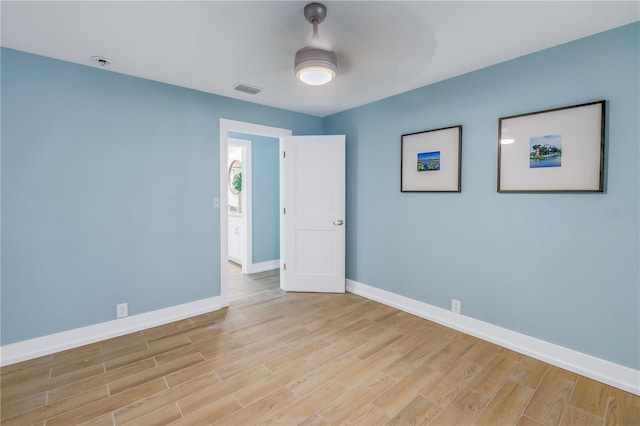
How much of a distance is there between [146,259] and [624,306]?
3.94 m

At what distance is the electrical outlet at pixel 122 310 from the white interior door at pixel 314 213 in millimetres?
1839

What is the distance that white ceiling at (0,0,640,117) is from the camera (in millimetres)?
1858

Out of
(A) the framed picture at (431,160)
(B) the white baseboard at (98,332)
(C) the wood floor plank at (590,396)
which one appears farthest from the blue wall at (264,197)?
(C) the wood floor plank at (590,396)

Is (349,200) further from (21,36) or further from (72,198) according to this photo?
(21,36)

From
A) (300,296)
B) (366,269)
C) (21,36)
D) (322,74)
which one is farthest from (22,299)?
(366,269)

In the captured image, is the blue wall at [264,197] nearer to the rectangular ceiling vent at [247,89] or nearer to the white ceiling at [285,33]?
the rectangular ceiling vent at [247,89]

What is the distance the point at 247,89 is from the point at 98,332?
9.06ft

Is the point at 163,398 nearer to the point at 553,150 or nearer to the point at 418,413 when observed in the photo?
the point at 418,413

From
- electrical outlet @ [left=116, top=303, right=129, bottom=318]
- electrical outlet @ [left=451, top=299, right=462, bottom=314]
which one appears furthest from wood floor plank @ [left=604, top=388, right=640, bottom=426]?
electrical outlet @ [left=116, top=303, right=129, bottom=318]

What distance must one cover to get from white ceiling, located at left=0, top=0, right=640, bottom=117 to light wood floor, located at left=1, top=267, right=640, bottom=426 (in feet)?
8.07

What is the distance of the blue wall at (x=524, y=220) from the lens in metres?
2.07

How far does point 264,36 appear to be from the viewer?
2.18 metres

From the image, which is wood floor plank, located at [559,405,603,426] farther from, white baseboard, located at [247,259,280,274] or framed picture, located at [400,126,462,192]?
white baseboard, located at [247,259,280,274]

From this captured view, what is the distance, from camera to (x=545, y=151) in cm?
238
